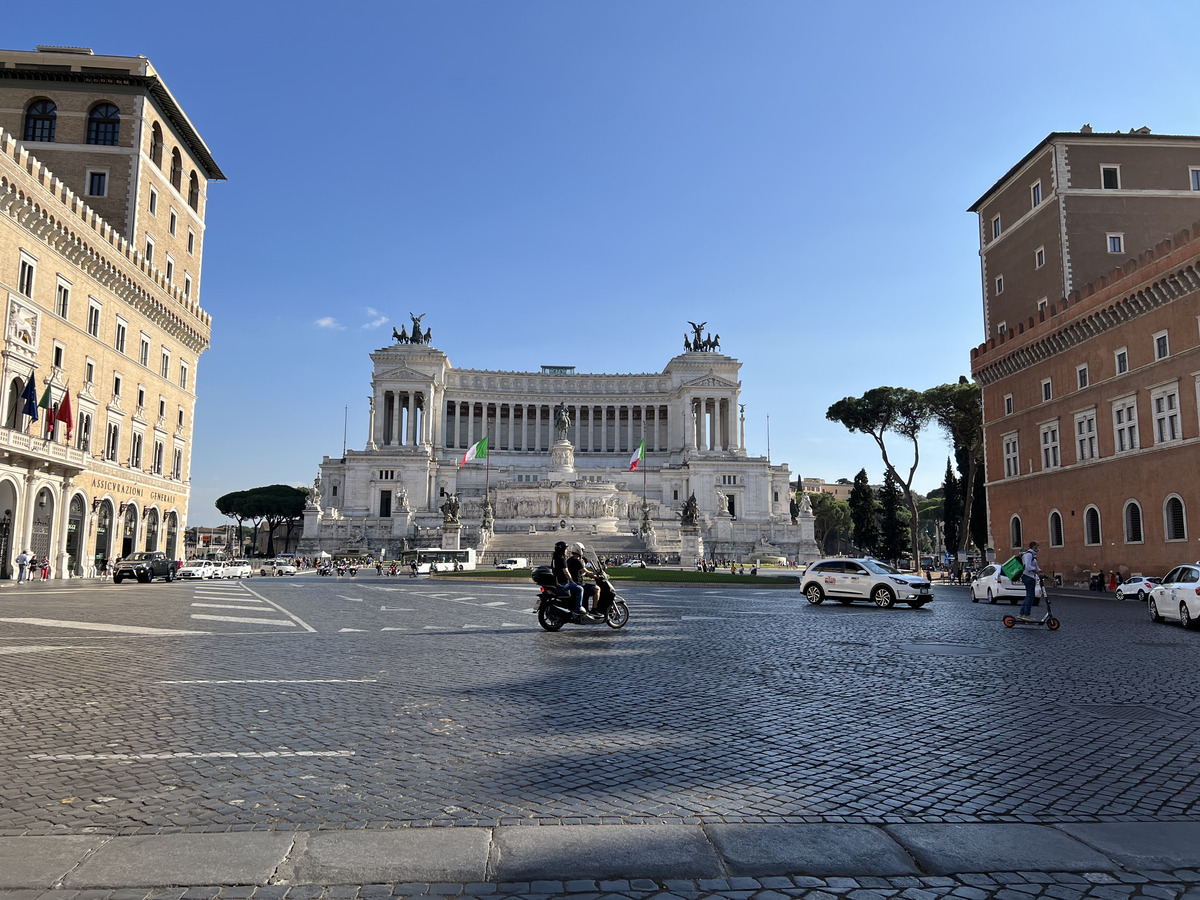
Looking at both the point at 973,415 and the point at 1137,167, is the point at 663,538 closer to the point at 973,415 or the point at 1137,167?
the point at 973,415

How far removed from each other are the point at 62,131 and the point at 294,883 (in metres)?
53.1

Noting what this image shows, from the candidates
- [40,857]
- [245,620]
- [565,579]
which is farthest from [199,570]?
[40,857]

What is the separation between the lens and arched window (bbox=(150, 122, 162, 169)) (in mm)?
47781

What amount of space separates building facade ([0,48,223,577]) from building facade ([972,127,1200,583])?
45.6 m

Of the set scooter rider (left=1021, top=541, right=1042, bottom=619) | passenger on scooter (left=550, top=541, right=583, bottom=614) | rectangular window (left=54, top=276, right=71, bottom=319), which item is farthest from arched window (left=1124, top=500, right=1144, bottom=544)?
rectangular window (left=54, top=276, right=71, bottom=319)

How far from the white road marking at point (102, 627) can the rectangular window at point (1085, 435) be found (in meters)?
38.6

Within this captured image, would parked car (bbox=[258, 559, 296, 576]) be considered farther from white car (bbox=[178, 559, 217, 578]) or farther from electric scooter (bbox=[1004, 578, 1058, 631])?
electric scooter (bbox=[1004, 578, 1058, 631])

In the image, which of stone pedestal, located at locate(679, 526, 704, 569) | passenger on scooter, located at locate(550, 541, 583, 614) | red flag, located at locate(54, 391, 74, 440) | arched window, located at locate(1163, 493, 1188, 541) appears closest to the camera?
passenger on scooter, located at locate(550, 541, 583, 614)

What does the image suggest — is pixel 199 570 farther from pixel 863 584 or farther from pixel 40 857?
pixel 40 857

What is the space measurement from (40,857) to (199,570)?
46.1 m

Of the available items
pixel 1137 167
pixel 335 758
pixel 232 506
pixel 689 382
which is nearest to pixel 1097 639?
pixel 335 758

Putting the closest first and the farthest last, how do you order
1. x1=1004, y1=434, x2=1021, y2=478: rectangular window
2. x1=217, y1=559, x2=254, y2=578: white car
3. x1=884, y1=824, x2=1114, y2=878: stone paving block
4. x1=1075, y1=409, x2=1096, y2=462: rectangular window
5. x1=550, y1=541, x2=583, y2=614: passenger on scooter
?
1. x1=884, y1=824, x2=1114, y2=878: stone paving block
2. x1=550, y1=541, x2=583, y2=614: passenger on scooter
3. x1=1075, y1=409, x2=1096, y2=462: rectangular window
4. x1=1004, y1=434, x2=1021, y2=478: rectangular window
5. x1=217, y1=559, x2=254, y2=578: white car

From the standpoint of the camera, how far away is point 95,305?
41.9 metres

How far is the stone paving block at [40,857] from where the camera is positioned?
4152mm
